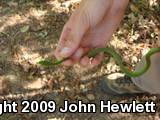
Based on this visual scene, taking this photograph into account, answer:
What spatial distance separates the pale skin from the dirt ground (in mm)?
453

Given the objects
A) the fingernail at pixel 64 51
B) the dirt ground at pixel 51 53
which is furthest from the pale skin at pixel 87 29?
the dirt ground at pixel 51 53

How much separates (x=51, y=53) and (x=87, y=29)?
0.82 m

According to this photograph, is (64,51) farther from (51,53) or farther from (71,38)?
(51,53)

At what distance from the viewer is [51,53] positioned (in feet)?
8.18

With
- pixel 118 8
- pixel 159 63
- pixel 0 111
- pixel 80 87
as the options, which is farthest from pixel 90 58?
pixel 0 111

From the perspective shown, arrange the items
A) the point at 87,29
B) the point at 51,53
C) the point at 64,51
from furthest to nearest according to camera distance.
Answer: the point at 51,53 < the point at 87,29 < the point at 64,51

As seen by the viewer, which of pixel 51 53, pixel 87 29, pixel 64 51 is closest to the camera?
pixel 64 51

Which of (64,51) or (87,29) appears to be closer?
(64,51)

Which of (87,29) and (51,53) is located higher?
(87,29)

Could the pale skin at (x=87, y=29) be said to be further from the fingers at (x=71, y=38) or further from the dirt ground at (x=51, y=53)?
the dirt ground at (x=51, y=53)

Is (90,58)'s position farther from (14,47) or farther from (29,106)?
(14,47)

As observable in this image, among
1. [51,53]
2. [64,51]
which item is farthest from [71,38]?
[51,53]

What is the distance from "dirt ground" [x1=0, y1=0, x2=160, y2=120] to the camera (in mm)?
2301

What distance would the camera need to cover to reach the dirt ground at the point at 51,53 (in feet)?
7.55
